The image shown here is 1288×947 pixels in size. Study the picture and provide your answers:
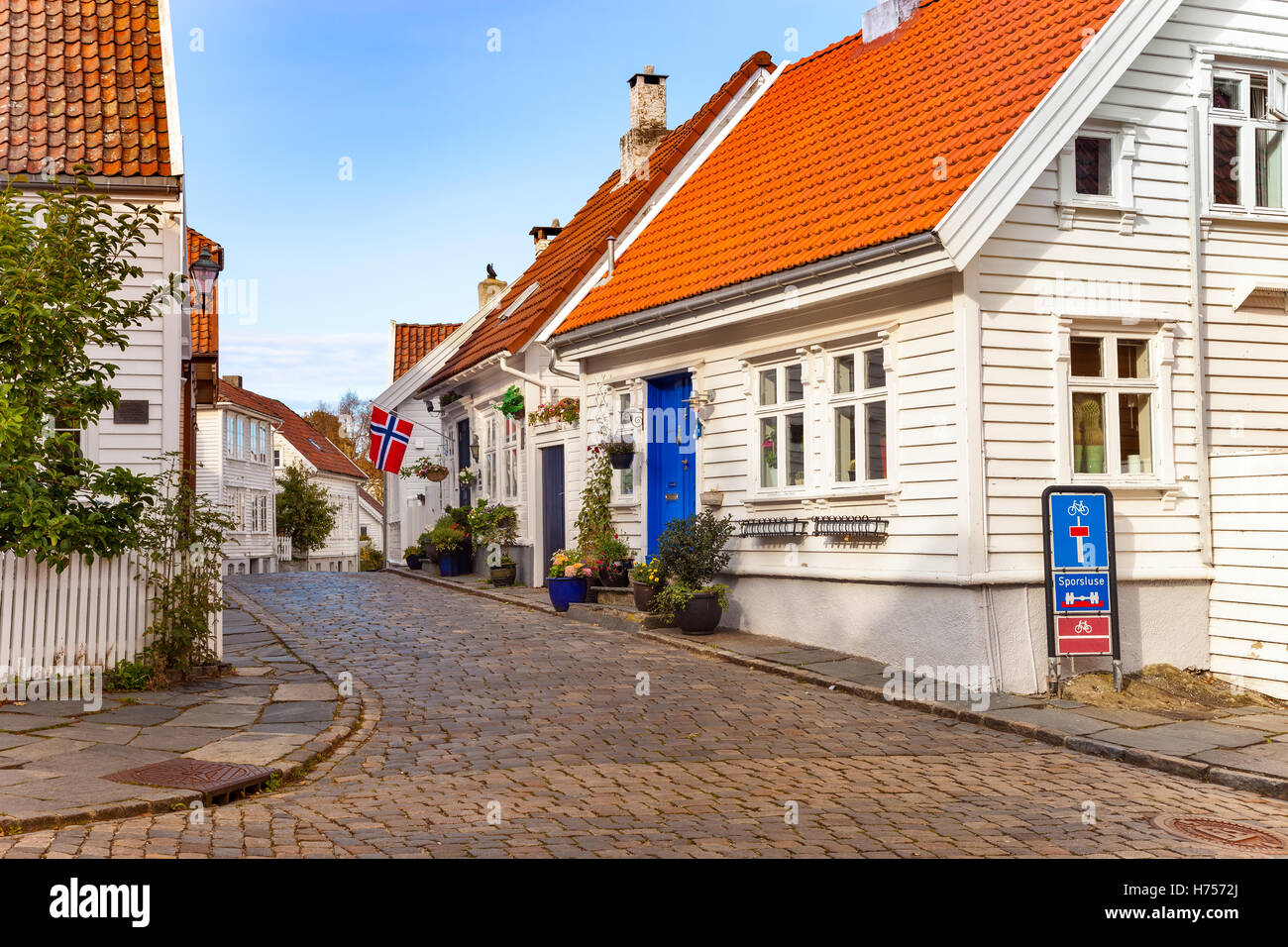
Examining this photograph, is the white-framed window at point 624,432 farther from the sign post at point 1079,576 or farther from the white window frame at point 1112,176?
the sign post at point 1079,576

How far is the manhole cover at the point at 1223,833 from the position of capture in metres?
6.23

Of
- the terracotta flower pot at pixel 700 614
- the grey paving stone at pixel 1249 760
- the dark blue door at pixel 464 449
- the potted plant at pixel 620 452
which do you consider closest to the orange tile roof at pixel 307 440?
the dark blue door at pixel 464 449

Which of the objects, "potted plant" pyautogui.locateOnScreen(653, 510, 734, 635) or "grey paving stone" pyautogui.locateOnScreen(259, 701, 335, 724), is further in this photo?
"potted plant" pyautogui.locateOnScreen(653, 510, 734, 635)

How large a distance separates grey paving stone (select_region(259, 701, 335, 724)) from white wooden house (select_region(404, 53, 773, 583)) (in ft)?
29.5

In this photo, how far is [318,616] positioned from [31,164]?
6995 millimetres

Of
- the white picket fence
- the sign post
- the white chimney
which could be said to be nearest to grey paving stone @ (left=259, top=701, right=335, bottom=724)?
the white picket fence

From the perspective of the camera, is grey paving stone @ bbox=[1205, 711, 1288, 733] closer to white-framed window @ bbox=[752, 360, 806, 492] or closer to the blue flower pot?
white-framed window @ bbox=[752, 360, 806, 492]

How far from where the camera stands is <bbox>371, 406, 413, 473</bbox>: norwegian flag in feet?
91.9

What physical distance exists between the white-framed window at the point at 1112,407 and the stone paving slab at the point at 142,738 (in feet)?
23.7

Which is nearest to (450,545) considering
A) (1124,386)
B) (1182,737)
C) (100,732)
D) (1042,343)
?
(1042,343)

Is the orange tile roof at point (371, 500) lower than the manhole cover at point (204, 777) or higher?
higher

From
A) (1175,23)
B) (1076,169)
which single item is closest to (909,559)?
(1076,169)

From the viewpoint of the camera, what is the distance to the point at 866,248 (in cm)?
1158

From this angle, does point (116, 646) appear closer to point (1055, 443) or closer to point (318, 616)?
point (318, 616)
